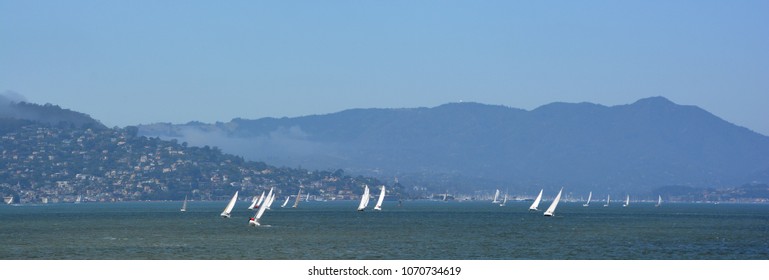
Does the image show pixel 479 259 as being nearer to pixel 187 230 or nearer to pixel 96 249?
pixel 96 249

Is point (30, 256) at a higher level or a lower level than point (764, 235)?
lower

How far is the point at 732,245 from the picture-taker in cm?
12219

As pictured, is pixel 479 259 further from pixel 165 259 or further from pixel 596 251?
pixel 165 259

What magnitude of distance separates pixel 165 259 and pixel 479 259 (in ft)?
79.9

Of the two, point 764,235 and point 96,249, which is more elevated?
point 764,235

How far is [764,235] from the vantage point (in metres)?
145

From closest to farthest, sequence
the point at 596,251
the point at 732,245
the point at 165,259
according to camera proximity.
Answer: the point at 165,259 < the point at 596,251 < the point at 732,245
